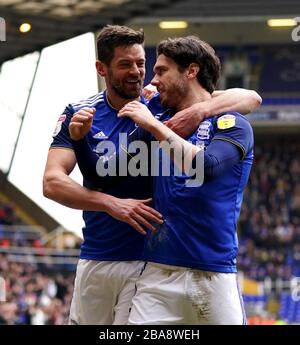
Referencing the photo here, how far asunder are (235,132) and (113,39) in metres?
0.75

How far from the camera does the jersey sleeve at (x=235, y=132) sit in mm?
3934

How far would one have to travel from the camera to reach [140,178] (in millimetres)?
4246

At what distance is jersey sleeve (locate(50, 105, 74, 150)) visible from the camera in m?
4.33

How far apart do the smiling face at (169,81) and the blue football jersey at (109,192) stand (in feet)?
0.87

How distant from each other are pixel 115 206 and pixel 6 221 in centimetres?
1831

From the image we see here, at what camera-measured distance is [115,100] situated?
4406 mm

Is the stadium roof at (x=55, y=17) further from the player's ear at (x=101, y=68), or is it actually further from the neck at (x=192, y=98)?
the neck at (x=192, y=98)

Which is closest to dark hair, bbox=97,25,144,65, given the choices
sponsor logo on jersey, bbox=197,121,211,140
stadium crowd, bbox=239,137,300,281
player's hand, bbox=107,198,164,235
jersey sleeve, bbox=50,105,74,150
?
jersey sleeve, bbox=50,105,74,150

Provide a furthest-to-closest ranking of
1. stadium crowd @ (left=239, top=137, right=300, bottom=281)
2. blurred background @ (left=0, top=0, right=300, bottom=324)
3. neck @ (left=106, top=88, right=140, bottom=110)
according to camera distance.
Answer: stadium crowd @ (left=239, top=137, right=300, bottom=281), blurred background @ (left=0, top=0, right=300, bottom=324), neck @ (left=106, top=88, right=140, bottom=110)

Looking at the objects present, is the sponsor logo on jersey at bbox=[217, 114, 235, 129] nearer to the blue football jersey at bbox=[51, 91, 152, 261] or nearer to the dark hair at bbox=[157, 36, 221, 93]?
the dark hair at bbox=[157, 36, 221, 93]

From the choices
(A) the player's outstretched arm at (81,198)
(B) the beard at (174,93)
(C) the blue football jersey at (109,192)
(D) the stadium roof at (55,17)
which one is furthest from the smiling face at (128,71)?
(D) the stadium roof at (55,17)

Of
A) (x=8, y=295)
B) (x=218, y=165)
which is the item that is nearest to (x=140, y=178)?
(x=218, y=165)

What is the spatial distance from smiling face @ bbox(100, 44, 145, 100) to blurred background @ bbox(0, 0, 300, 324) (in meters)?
3.87

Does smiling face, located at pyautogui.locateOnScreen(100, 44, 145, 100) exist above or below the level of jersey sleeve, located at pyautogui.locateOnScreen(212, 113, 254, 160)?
above
